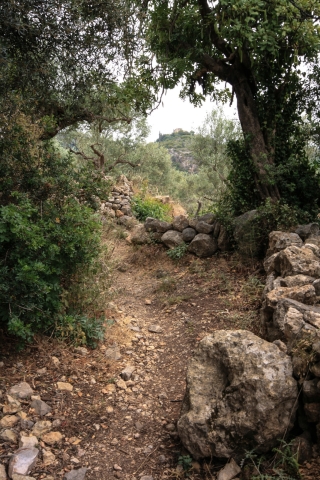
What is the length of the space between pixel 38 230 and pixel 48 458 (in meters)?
1.99

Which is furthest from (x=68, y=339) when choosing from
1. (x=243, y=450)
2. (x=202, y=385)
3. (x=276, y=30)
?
(x=276, y=30)

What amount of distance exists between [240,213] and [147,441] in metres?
6.09

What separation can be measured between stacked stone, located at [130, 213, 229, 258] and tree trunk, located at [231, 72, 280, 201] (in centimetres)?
127

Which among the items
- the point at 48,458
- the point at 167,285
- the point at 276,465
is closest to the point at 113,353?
the point at 48,458

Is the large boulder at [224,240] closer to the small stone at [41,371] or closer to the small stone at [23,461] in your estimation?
the small stone at [41,371]

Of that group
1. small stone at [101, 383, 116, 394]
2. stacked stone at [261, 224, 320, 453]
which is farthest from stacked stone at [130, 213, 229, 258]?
small stone at [101, 383, 116, 394]

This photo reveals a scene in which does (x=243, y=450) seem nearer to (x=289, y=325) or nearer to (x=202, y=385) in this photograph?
(x=202, y=385)

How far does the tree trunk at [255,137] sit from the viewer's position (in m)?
8.05

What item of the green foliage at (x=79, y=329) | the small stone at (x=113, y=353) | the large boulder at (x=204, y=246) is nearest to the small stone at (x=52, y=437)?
the green foliage at (x=79, y=329)

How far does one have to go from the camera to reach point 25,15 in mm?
4027

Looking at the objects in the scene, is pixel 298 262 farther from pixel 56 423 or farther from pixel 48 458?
pixel 48 458

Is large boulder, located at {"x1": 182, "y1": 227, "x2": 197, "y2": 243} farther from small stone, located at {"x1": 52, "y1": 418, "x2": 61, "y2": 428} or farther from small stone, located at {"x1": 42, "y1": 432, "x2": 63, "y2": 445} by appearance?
small stone, located at {"x1": 42, "y1": 432, "x2": 63, "y2": 445}

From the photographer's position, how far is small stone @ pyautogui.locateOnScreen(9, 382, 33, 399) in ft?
11.5

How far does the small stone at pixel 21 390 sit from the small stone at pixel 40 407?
0.39 ft
